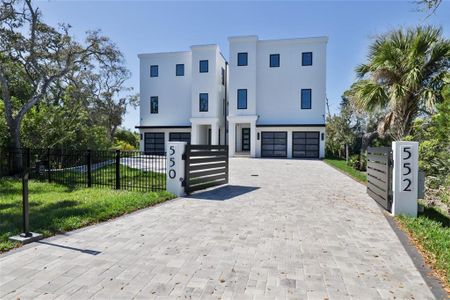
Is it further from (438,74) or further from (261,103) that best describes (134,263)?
(261,103)

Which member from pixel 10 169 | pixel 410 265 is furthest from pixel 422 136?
pixel 10 169

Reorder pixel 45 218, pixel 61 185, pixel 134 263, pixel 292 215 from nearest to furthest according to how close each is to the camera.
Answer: pixel 134 263 → pixel 45 218 → pixel 292 215 → pixel 61 185

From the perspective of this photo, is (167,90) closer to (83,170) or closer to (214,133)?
(214,133)

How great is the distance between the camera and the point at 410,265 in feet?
12.6

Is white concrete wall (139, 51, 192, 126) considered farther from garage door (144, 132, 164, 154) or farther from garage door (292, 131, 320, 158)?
garage door (292, 131, 320, 158)

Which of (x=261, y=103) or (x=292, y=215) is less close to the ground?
(x=261, y=103)

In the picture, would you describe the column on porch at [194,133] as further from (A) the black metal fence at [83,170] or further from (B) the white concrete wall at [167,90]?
(A) the black metal fence at [83,170]

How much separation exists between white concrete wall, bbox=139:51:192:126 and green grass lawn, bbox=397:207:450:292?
23244mm

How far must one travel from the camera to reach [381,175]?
23.4ft

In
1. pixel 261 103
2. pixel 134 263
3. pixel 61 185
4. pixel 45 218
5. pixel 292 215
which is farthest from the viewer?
pixel 261 103

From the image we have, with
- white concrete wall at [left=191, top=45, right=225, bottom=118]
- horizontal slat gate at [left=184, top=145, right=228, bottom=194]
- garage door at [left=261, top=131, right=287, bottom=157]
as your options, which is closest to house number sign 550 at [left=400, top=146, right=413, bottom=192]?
horizontal slat gate at [left=184, top=145, right=228, bottom=194]

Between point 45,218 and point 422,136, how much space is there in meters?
11.0

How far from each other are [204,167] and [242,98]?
17.3 m

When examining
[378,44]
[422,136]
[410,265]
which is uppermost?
[378,44]
